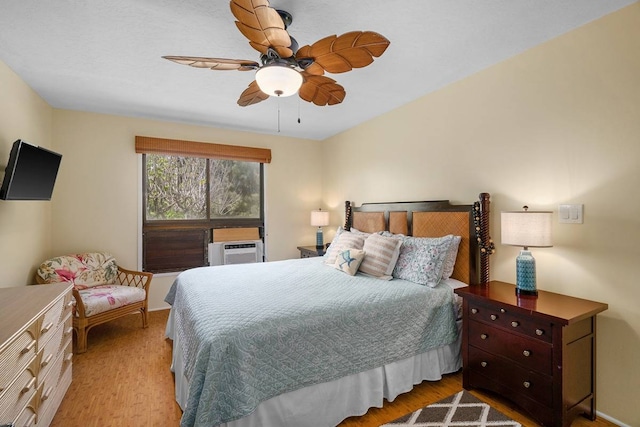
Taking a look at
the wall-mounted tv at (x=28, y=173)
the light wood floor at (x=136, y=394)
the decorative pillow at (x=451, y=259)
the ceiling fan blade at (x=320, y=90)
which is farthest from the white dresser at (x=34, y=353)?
the decorative pillow at (x=451, y=259)

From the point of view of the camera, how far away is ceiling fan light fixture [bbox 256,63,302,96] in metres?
1.76

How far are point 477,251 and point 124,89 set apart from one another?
3.57 m

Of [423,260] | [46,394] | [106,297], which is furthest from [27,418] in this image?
[423,260]

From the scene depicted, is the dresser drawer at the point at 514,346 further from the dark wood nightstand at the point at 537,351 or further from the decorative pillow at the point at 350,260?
the decorative pillow at the point at 350,260

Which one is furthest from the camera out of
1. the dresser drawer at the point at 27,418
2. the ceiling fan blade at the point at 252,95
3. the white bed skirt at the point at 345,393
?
the ceiling fan blade at the point at 252,95

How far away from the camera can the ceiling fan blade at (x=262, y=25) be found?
138 cm

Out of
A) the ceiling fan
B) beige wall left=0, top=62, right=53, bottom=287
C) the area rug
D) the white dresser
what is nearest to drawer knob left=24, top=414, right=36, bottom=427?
the white dresser

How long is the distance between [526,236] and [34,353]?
2922 millimetres

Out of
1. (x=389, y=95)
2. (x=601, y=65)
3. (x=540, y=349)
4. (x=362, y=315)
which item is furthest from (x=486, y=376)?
(x=389, y=95)

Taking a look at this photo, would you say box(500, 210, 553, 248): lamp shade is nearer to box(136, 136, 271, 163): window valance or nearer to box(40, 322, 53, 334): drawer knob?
box(40, 322, 53, 334): drawer knob

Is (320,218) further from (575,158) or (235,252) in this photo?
(575,158)

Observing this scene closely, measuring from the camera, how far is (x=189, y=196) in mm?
4270

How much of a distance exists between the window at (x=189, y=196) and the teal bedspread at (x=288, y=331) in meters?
1.70

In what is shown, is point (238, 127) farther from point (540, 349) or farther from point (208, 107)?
point (540, 349)
